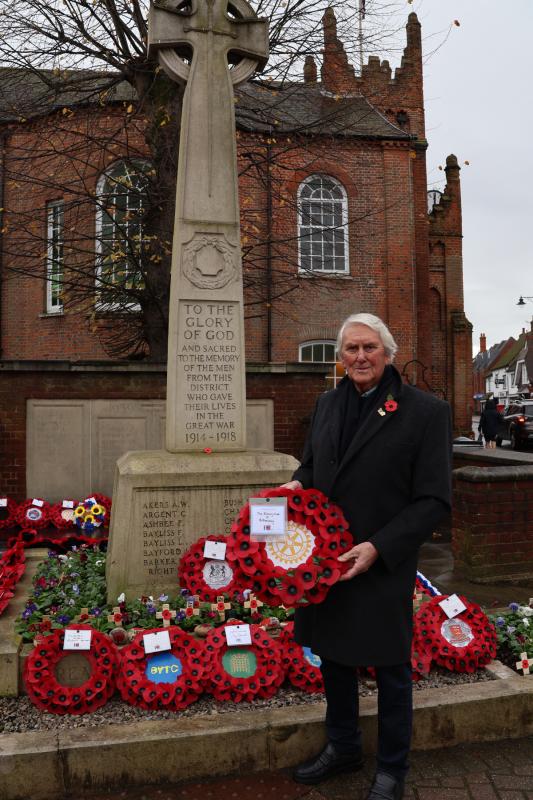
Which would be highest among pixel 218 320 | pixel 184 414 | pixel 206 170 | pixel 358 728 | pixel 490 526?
pixel 206 170

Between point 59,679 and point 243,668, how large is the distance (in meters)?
0.92

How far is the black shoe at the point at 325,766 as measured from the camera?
2.69m

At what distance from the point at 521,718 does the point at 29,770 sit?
7.29 ft

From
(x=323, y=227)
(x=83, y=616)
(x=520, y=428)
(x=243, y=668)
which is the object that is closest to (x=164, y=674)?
(x=243, y=668)

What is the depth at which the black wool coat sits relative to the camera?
2418mm

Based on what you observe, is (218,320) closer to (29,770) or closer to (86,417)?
(29,770)

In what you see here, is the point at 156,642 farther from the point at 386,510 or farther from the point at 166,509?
the point at 386,510

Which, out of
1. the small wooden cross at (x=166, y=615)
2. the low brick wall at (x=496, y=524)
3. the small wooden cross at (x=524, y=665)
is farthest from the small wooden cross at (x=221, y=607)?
the low brick wall at (x=496, y=524)

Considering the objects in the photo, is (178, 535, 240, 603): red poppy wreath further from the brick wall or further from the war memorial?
the brick wall

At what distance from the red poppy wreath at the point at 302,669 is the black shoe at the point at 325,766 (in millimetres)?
562

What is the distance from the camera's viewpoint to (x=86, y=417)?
825 centimetres

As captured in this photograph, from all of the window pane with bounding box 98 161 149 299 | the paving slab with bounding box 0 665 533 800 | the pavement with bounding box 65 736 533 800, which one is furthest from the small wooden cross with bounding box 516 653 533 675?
the window pane with bounding box 98 161 149 299

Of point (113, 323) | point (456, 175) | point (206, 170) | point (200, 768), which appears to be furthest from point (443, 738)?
point (456, 175)

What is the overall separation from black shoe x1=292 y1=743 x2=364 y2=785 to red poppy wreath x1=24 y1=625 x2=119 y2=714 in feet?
3.39
